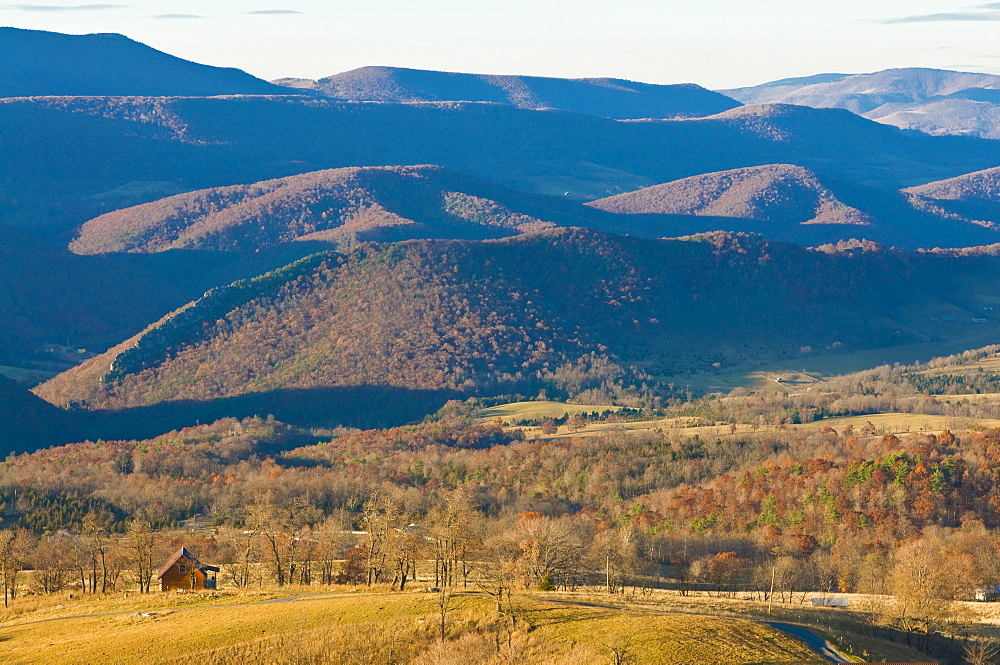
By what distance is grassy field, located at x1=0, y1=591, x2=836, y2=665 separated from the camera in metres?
65.2

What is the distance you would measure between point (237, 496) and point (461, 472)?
27.1 meters

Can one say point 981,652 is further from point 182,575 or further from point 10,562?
point 10,562

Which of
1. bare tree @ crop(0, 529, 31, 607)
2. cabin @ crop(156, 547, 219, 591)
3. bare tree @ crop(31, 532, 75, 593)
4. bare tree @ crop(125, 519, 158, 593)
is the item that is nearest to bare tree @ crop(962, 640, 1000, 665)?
cabin @ crop(156, 547, 219, 591)

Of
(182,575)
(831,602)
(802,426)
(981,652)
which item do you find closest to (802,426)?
(802,426)

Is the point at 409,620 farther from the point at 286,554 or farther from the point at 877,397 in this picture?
the point at 877,397

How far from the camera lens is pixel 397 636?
225ft

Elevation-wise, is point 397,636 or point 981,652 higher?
point 397,636

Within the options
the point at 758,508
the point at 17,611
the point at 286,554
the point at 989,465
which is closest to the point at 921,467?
the point at 989,465

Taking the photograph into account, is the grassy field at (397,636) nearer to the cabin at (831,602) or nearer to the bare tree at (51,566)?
the cabin at (831,602)

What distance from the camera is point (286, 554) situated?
9794 cm

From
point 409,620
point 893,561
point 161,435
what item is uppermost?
point 409,620

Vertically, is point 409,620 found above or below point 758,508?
above

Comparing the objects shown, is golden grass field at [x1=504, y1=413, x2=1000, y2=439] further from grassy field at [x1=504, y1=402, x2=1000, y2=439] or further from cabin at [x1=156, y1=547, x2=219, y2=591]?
cabin at [x1=156, y1=547, x2=219, y2=591]

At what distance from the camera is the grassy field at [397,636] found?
214 ft
